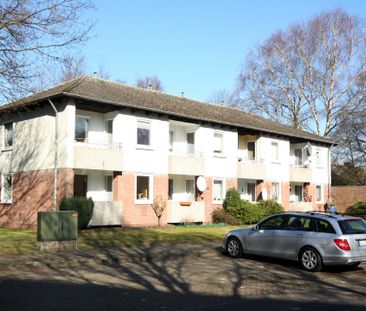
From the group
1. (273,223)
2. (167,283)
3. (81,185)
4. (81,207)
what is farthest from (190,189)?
(167,283)

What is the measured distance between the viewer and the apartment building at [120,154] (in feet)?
79.2

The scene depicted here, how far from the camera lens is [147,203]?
86.7 feet

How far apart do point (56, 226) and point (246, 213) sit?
16073 millimetres

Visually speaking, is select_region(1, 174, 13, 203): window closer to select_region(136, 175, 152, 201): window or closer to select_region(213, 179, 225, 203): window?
select_region(136, 175, 152, 201): window

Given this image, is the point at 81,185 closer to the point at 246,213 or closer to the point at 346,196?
the point at 246,213

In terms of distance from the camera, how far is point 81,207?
22.8 metres

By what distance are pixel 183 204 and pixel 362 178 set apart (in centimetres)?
3552

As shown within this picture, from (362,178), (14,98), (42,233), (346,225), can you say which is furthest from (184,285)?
(362,178)

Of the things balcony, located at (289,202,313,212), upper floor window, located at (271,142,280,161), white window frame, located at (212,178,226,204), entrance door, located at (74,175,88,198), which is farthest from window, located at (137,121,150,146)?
balcony, located at (289,202,313,212)

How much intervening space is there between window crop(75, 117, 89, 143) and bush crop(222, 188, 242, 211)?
9565 mm

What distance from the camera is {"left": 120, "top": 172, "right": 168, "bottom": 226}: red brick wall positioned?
83.4ft

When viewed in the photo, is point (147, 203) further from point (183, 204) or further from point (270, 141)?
point (270, 141)

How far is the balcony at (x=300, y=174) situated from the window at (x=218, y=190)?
7578mm

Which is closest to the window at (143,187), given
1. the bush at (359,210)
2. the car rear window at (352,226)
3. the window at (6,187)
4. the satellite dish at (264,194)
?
the window at (6,187)
